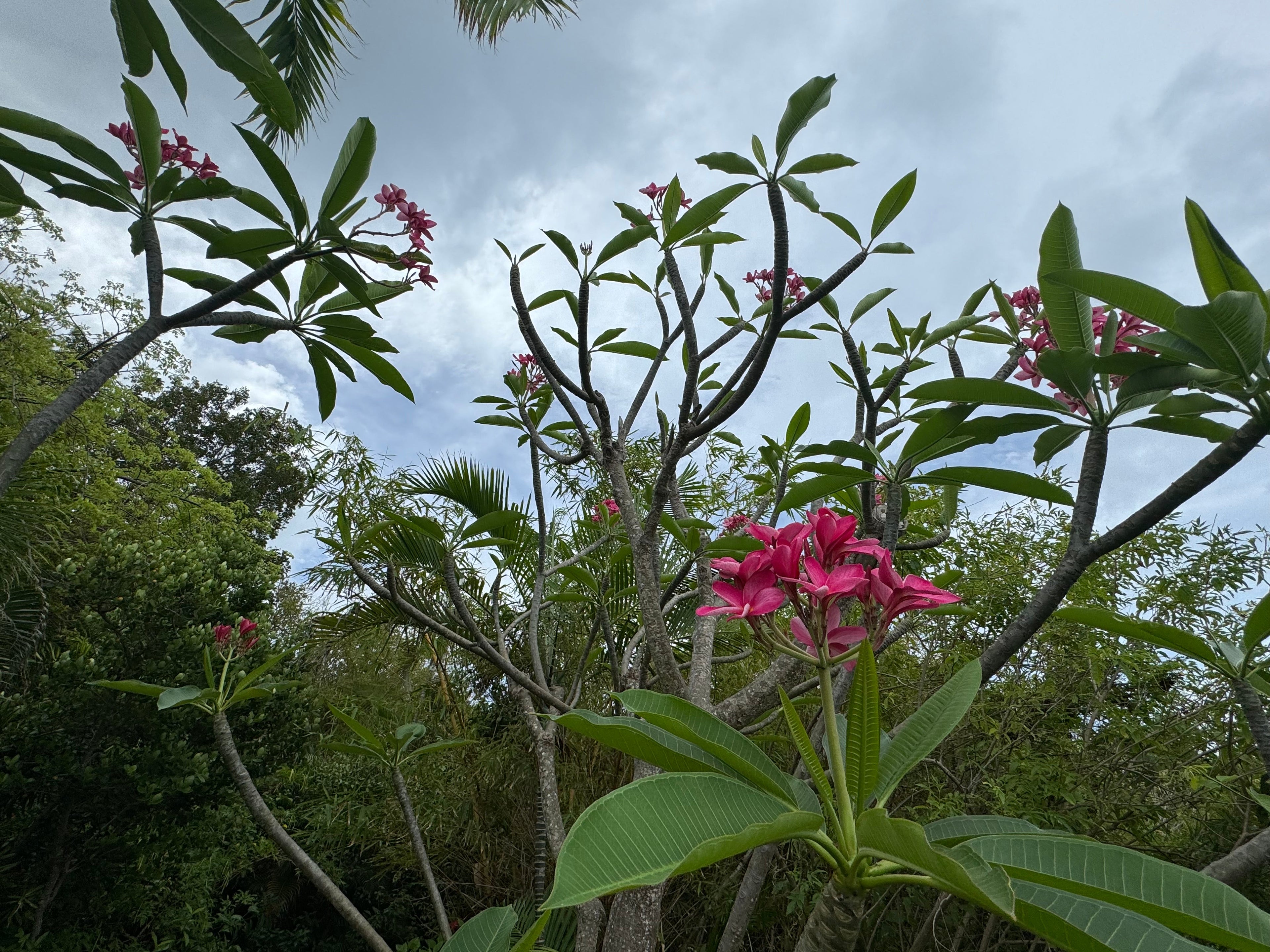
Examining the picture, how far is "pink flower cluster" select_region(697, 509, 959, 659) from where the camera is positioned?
0.59 meters

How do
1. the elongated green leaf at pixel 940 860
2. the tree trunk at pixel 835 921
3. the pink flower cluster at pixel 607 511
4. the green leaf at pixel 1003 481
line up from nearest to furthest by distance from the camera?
1. the elongated green leaf at pixel 940 860
2. the tree trunk at pixel 835 921
3. the green leaf at pixel 1003 481
4. the pink flower cluster at pixel 607 511

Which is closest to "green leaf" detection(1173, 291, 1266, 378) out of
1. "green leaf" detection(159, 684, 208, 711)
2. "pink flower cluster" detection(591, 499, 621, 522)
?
"pink flower cluster" detection(591, 499, 621, 522)

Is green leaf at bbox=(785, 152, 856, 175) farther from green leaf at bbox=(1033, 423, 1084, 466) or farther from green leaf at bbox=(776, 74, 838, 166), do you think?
green leaf at bbox=(1033, 423, 1084, 466)

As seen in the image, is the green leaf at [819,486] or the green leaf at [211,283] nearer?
the green leaf at [819,486]

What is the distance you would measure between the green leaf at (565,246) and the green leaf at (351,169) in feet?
1.16

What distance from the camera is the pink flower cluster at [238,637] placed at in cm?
218

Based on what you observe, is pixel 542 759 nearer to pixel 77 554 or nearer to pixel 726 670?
pixel 726 670

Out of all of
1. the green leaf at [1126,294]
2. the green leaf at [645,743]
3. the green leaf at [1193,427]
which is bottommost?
the green leaf at [645,743]

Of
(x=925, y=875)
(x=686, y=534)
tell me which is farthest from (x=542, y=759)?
(x=925, y=875)

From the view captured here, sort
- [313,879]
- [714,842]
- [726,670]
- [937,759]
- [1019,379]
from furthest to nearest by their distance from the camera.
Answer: [726,670]
[937,759]
[313,879]
[1019,379]
[714,842]

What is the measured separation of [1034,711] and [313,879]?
2167 mm

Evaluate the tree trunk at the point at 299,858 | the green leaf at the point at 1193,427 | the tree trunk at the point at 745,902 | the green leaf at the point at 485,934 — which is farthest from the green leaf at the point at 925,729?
the tree trunk at the point at 299,858

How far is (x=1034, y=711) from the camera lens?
2.17 metres

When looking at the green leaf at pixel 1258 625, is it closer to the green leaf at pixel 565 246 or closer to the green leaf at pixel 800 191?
the green leaf at pixel 800 191
